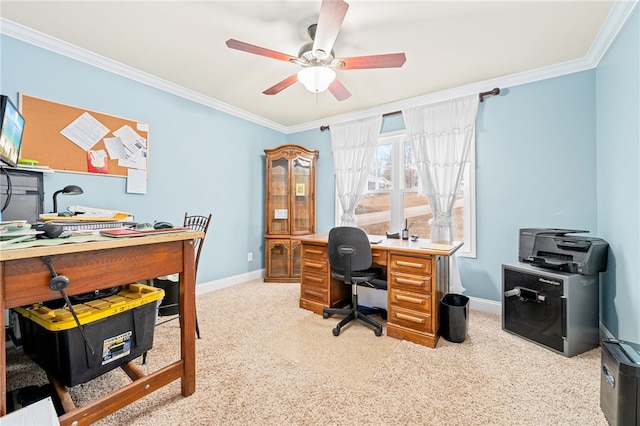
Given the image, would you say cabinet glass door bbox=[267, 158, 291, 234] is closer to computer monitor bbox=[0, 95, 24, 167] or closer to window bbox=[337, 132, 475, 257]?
window bbox=[337, 132, 475, 257]

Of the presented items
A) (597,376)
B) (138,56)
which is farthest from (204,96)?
(597,376)

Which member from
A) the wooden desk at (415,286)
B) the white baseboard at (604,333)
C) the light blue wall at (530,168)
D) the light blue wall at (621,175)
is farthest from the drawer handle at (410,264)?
the white baseboard at (604,333)

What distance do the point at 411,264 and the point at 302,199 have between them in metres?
2.26

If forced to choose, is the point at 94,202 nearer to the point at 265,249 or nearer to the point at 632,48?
the point at 265,249

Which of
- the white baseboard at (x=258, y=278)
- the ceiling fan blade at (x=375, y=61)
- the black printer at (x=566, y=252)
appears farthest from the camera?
the white baseboard at (x=258, y=278)

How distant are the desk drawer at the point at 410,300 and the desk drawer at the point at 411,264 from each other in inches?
7.2

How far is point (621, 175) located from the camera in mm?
1923

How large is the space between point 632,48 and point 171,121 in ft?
12.9

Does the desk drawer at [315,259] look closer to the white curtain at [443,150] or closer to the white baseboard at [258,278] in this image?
the white baseboard at [258,278]

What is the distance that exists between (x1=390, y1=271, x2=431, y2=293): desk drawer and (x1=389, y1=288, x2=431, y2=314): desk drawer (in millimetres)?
40

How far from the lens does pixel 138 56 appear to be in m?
2.45

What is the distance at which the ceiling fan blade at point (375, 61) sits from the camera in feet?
6.15

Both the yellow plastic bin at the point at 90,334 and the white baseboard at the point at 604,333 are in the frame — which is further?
the white baseboard at the point at 604,333

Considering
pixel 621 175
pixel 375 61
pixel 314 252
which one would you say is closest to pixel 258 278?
pixel 314 252
